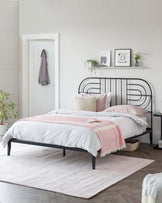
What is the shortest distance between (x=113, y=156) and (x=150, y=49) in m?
2.11

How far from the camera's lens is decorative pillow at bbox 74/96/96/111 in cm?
714

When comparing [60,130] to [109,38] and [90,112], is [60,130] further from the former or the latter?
[109,38]

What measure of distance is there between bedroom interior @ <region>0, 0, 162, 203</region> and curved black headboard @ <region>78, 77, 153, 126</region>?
0.7 inches

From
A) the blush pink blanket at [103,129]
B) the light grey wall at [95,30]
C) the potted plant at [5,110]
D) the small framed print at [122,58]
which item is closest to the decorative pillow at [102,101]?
the light grey wall at [95,30]

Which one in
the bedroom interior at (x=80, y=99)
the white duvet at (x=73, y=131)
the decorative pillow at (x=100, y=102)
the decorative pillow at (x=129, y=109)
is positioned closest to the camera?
the bedroom interior at (x=80, y=99)

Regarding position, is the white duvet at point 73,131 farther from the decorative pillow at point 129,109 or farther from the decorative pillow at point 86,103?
the decorative pillow at point 86,103

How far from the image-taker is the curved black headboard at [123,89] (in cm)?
713

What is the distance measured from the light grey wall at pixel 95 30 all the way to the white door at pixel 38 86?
1.34 ft

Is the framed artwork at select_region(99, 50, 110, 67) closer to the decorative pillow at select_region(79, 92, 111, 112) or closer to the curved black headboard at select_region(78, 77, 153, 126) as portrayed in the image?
the curved black headboard at select_region(78, 77, 153, 126)

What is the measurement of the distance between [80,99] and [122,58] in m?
1.07

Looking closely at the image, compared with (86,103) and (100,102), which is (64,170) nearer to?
(86,103)

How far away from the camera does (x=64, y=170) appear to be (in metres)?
5.25

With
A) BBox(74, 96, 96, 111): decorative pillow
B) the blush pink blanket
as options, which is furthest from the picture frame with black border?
the blush pink blanket

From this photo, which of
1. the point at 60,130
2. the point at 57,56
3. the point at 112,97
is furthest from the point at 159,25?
the point at 60,130
